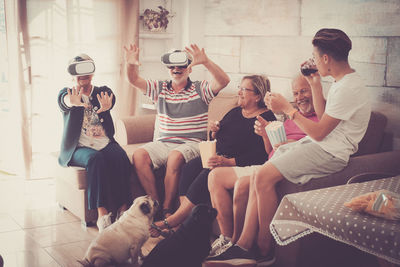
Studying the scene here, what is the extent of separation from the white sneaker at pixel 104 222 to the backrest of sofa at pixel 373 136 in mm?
1556

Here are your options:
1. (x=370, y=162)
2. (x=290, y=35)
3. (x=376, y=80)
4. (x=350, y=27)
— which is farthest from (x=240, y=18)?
(x=370, y=162)

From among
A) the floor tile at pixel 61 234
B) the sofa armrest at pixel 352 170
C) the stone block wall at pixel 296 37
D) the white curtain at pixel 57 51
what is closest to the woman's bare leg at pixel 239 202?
the sofa armrest at pixel 352 170

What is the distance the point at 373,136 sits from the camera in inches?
114

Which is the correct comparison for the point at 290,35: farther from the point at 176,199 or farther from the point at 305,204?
the point at 305,204

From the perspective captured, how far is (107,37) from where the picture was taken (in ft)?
14.7

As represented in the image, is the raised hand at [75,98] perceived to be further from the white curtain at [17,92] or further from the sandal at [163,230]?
the white curtain at [17,92]

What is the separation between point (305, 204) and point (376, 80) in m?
1.68

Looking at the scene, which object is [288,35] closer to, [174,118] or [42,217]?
[174,118]

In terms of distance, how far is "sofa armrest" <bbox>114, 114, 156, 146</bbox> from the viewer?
3803 millimetres

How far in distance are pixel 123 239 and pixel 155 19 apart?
106 inches

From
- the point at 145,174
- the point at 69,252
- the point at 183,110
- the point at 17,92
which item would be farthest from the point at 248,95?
the point at 17,92

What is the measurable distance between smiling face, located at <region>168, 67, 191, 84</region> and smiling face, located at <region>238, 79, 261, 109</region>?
516 mm

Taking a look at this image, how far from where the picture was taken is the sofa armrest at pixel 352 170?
2416mm

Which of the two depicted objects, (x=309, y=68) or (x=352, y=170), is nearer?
(x=352, y=170)
